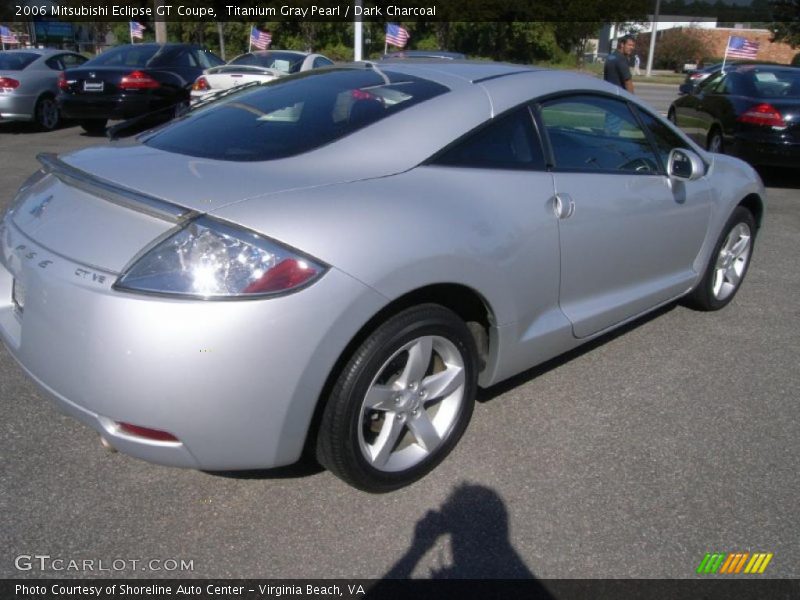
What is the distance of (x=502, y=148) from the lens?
2.87m

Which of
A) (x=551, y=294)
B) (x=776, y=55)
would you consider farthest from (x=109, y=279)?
(x=776, y=55)

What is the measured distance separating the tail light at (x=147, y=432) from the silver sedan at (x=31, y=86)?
1210cm

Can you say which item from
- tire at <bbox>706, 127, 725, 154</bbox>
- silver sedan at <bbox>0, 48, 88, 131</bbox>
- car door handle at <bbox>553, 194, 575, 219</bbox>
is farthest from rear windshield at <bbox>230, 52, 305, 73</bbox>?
car door handle at <bbox>553, 194, 575, 219</bbox>

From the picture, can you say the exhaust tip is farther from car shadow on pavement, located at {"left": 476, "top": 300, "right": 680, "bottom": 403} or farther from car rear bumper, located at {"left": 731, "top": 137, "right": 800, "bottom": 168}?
car rear bumper, located at {"left": 731, "top": 137, "right": 800, "bottom": 168}

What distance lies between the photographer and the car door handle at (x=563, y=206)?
9.63ft

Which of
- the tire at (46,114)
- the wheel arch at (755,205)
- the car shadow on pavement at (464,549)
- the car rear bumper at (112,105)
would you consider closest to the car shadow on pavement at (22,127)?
the tire at (46,114)

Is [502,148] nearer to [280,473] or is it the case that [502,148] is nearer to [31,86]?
[280,473]

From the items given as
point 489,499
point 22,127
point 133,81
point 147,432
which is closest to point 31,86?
point 22,127

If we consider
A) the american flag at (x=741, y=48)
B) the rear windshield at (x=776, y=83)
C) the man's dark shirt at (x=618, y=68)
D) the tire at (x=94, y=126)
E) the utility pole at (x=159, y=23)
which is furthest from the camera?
the american flag at (x=741, y=48)

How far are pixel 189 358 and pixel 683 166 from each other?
2732 mm

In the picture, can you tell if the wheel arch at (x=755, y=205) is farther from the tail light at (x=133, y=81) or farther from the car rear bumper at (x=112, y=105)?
the tail light at (x=133, y=81)

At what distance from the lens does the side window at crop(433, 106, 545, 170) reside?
272cm

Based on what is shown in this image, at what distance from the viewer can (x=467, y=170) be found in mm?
2699

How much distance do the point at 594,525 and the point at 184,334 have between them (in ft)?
5.15
